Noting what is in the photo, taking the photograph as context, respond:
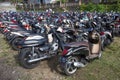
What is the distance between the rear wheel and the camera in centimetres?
506

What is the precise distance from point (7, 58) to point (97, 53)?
3.13 m

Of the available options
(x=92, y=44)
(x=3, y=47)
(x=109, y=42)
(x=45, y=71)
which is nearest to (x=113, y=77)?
(x=92, y=44)

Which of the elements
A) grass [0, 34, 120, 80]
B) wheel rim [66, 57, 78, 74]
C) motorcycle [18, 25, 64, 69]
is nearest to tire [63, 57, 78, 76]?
wheel rim [66, 57, 78, 74]

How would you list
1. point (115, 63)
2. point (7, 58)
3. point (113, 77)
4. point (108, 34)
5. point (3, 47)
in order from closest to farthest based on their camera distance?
1. point (113, 77)
2. point (115, 63)
3. point (7, 58)
4. point (108, 34)
5. point (3, 47)

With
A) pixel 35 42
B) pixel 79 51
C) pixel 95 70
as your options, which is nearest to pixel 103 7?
pixel 35 42

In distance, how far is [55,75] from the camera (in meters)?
5.37

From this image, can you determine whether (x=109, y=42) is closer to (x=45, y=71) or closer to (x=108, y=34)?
(x=108, y=34)

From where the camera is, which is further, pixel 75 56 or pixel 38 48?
pixel 38 48

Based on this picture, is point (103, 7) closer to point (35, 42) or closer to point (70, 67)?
point (35, 42)

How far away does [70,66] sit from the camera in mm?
5188

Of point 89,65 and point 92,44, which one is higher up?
point 92,44

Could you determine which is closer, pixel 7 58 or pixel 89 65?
pixel 89 65

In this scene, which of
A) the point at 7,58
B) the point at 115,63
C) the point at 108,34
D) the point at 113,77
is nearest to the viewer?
the point at 113,77

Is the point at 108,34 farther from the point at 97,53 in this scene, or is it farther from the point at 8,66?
the point at 8,66
